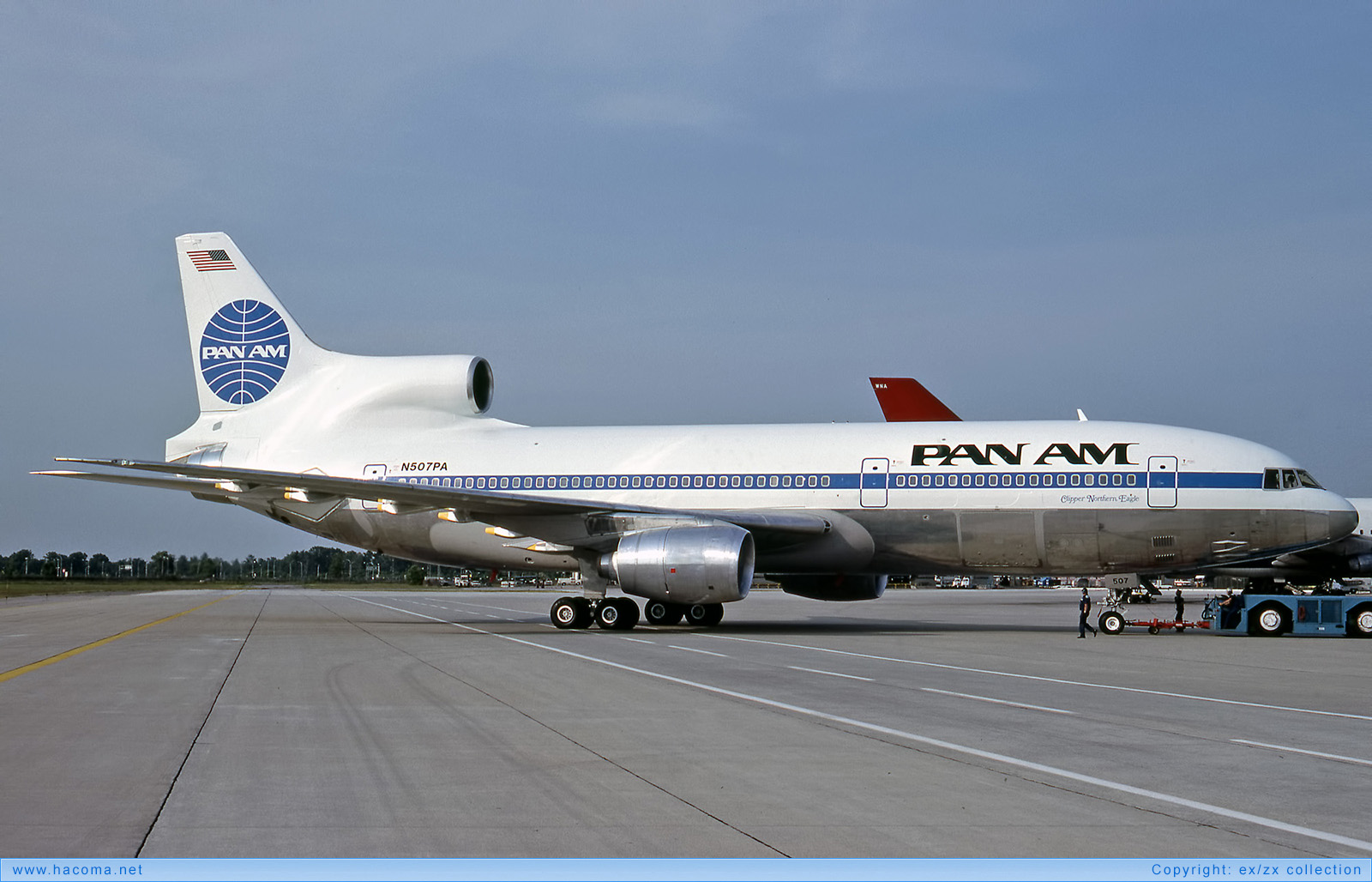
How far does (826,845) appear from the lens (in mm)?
5621

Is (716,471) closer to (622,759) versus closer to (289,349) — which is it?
(289,349)

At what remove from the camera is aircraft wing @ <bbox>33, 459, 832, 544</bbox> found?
22.5m

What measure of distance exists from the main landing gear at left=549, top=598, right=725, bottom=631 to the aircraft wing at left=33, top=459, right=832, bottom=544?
1.79 metres

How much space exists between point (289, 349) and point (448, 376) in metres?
4.14

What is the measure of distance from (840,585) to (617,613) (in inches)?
214

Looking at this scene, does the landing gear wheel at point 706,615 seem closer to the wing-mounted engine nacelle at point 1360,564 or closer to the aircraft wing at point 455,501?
the aircraft wing at point 455,501

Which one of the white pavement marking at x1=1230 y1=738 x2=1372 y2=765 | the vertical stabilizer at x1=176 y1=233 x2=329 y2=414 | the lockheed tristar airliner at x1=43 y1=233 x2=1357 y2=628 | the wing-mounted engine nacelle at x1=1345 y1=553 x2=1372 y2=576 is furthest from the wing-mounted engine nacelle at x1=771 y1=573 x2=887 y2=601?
the wing-mounted engine nacelle at x1=1345 y1=553 x2=1372 y2=576

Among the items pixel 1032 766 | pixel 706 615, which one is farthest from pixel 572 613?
pixel 1032 766

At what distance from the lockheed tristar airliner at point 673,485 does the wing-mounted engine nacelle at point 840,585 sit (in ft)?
0.18

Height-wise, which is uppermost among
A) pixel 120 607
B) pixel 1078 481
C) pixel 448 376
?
pixel 448 376

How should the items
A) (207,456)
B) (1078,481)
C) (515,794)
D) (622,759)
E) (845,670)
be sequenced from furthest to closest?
(207,456)
(1078,481)
(845,670)
(622,759)
(515,794)

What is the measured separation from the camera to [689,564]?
21.5 metres

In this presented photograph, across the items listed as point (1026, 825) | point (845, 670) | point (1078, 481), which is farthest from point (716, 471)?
point (1026, 825)

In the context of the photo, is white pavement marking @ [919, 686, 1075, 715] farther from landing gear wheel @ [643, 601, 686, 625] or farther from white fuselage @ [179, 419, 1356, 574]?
landing gear wheel @ [643, 601, 686, 625]
